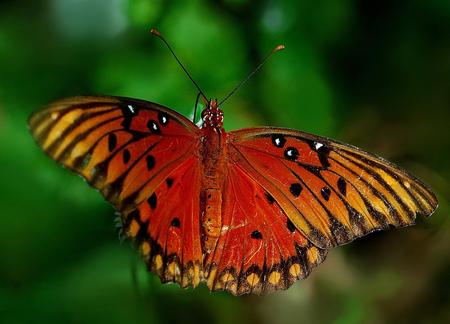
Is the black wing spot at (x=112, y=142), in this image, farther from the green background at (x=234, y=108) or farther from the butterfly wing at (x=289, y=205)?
the green background at (x=234, y=108)

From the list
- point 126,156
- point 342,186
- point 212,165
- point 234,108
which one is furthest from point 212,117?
point 234,108

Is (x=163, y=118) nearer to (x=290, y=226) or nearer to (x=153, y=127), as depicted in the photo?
(x=153, y=127)

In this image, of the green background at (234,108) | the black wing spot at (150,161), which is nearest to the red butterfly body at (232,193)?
the black wing spot at (150,161)

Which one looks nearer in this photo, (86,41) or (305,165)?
(305,165)

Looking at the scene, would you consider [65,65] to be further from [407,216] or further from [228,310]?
[407,216]

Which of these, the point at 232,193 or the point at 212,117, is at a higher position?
the point at 212,117

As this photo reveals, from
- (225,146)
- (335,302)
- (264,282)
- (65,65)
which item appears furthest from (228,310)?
(65,65)
